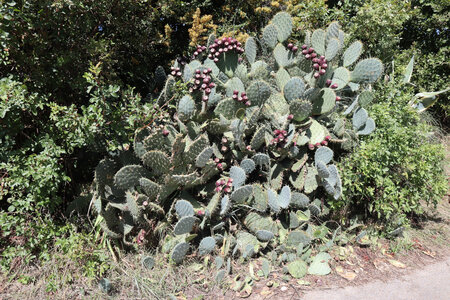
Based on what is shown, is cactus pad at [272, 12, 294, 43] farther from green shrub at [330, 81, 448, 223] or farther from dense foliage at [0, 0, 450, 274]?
green shrub at [330, 81, 448, 223]

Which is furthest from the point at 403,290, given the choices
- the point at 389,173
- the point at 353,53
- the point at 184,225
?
the point at 353,53

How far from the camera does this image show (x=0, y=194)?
9.62ft

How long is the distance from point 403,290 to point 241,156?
1952 millimetres

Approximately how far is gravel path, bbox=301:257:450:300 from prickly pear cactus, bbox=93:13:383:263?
1.61 ft

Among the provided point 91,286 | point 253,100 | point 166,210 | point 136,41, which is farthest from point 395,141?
point 91,286

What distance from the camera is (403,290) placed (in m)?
3.36

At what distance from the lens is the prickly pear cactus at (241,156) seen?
11.0 feet

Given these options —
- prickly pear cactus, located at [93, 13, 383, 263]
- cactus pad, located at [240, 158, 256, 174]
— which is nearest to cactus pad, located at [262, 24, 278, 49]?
prickly pear cactus, located at [93, 13, 383, 263]

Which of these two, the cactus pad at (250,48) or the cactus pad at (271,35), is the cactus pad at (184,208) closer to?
the cactus pad at (250,48)

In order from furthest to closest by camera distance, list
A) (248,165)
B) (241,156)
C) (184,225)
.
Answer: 1. (241,156)
2. (248,165)
3. (184,225)

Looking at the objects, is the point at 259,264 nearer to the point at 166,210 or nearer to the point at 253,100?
the point at 166,210

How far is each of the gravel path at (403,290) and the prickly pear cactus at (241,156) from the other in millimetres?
491

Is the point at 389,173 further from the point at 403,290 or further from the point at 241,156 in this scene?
the point at 241,156

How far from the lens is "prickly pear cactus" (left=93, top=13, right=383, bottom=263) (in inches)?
133
